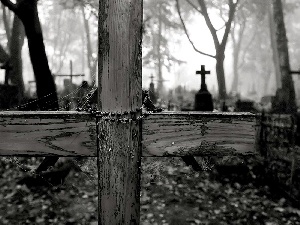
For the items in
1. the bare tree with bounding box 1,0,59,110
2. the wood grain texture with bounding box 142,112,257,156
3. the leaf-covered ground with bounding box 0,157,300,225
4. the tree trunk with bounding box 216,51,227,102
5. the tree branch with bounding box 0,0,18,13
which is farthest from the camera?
the tree trunk with bounding box 216,51,227,102

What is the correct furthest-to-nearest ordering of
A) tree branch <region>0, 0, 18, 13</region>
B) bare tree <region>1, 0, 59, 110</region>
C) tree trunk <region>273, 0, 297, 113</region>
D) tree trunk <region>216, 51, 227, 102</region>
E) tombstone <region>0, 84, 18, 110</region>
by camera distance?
tree trunk <region>216, 51, 227, 102</region>
tree trunk <region>273, 0, 297, 113</region>
tombstone <region>0, 84, 18, 110</region>
bare tree <region>1, 0, 59, 110</region>
tree branch <region>0, 0, 18, 13</region>

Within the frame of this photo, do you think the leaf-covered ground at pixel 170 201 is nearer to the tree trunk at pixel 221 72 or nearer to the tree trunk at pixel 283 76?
the tree trunk at pixel 283 76

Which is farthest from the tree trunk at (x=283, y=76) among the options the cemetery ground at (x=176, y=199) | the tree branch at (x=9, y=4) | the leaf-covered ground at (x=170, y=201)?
the tree branch at (x=9, y=4)

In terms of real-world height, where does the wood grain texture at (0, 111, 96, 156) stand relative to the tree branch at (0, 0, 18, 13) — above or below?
below

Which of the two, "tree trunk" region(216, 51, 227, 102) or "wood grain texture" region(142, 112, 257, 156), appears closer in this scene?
"wood grain texture" region(142, 112, 257, 156)

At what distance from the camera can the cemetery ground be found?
523 cm

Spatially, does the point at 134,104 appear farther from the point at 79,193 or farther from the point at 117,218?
the point at 79,193

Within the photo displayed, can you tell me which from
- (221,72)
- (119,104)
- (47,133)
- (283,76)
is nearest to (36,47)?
(47,133)

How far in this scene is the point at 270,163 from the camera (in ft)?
21.3

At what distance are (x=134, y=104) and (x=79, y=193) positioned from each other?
A: 5364 mm

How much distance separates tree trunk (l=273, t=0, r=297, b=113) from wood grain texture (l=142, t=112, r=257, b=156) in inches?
450

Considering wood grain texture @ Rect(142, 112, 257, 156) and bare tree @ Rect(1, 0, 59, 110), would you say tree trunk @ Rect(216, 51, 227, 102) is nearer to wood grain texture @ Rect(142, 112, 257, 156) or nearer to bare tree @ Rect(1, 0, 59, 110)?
bare tree @ Rect(1, 0, 59, 110)

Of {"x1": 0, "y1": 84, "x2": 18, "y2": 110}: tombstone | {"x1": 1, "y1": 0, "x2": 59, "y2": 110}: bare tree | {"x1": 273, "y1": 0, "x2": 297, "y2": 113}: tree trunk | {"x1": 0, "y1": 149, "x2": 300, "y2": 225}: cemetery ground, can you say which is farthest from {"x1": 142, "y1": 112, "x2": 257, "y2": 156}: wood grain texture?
{"x1": 273, "y1": 0, "x2": 297, "y2": 113}: tree trunk

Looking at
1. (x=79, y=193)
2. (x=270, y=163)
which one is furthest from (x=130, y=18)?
(x=270, y=163)
